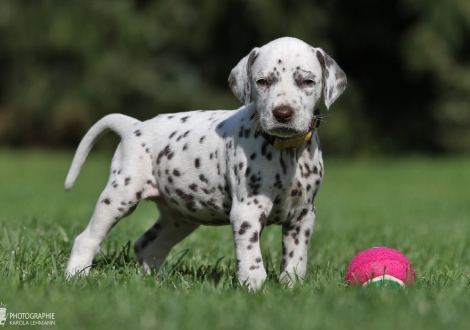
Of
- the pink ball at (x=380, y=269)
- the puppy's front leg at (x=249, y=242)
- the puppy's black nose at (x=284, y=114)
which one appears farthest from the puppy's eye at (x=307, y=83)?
the pink ball at (x=380, y=269)

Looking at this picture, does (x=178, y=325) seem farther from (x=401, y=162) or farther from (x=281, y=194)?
(x=401, y=162)

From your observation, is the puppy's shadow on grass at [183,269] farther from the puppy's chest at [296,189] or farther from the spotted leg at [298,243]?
the puppy's chest at [296,189]

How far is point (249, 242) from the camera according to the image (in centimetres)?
438

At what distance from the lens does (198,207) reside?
4922mm

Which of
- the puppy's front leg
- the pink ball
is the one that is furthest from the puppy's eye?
the pink ball

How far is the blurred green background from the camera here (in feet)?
67.0

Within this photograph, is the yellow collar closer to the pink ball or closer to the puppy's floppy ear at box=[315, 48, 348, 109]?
the puppy's floppy ear at box=[315, 48, 348, 109]

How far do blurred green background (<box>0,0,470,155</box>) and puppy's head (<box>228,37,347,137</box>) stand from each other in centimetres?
1547

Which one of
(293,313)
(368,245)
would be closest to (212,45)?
(368,245)

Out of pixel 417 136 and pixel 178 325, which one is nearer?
pixel 178 325

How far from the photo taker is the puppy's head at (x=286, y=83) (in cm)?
427

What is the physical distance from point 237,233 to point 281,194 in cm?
39

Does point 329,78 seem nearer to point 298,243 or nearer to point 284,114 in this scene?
point 284,114

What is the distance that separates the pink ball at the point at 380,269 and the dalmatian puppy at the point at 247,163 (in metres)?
0.37
